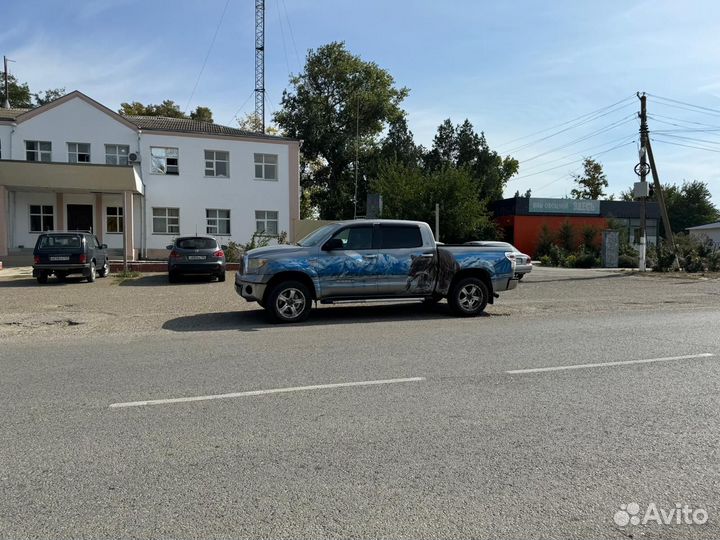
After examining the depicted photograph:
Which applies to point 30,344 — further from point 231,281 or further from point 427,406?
point 231,281

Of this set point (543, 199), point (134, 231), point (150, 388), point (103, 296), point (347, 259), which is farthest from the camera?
point (543, 199)

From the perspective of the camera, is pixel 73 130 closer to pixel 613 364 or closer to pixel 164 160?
pixel 164 160

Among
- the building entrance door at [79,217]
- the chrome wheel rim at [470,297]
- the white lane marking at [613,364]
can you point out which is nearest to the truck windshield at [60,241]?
the building entrance door at [79,217]

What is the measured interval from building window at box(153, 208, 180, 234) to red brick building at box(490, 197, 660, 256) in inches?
902

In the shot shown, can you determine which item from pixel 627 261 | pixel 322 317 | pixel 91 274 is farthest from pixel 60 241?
pixel 627 261

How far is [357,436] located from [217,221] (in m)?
27.9

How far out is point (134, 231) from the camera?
29156mm

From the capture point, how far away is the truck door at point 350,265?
10.6 m

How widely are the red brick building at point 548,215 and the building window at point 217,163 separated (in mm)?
20494

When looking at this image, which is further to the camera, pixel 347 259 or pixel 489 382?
pixel 347 259

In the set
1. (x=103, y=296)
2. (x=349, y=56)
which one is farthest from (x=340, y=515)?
(x=349, y=56)

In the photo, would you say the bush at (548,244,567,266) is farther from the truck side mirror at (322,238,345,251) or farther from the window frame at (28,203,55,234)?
the window frame at (28,203,55,234)

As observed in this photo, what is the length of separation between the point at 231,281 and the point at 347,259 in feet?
33.0

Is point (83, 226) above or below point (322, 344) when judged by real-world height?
above
